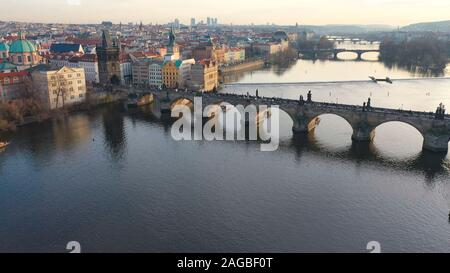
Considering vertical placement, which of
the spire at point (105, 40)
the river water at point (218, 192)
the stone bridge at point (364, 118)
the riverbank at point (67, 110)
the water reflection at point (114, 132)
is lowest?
the river water at point (218, 192)

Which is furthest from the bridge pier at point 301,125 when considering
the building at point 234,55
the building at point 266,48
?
the building at point 266,48

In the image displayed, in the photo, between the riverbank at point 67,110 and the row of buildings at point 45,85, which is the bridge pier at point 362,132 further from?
the row of buildings at point 45,85

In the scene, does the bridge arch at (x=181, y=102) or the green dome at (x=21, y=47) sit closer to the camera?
the bridge arch at (x=181, y=102)

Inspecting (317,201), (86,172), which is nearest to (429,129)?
(317,201)

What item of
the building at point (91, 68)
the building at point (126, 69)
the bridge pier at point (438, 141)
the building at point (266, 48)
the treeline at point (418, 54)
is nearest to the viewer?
the bridge pier at point (438, 141)

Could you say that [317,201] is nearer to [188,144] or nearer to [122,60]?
[188,144]

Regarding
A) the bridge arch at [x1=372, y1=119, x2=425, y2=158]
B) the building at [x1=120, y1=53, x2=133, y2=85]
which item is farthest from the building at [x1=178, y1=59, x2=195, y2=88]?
the bridge arch at [x1=372, y1=119, x2=425, y2=158]

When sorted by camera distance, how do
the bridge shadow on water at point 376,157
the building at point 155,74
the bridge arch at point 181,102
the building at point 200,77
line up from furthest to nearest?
1. the building at point 155,74
2. the building at point 200,77
3. the bridge arch at point 181,102
4. the bridge shadow on water at point 376,157
